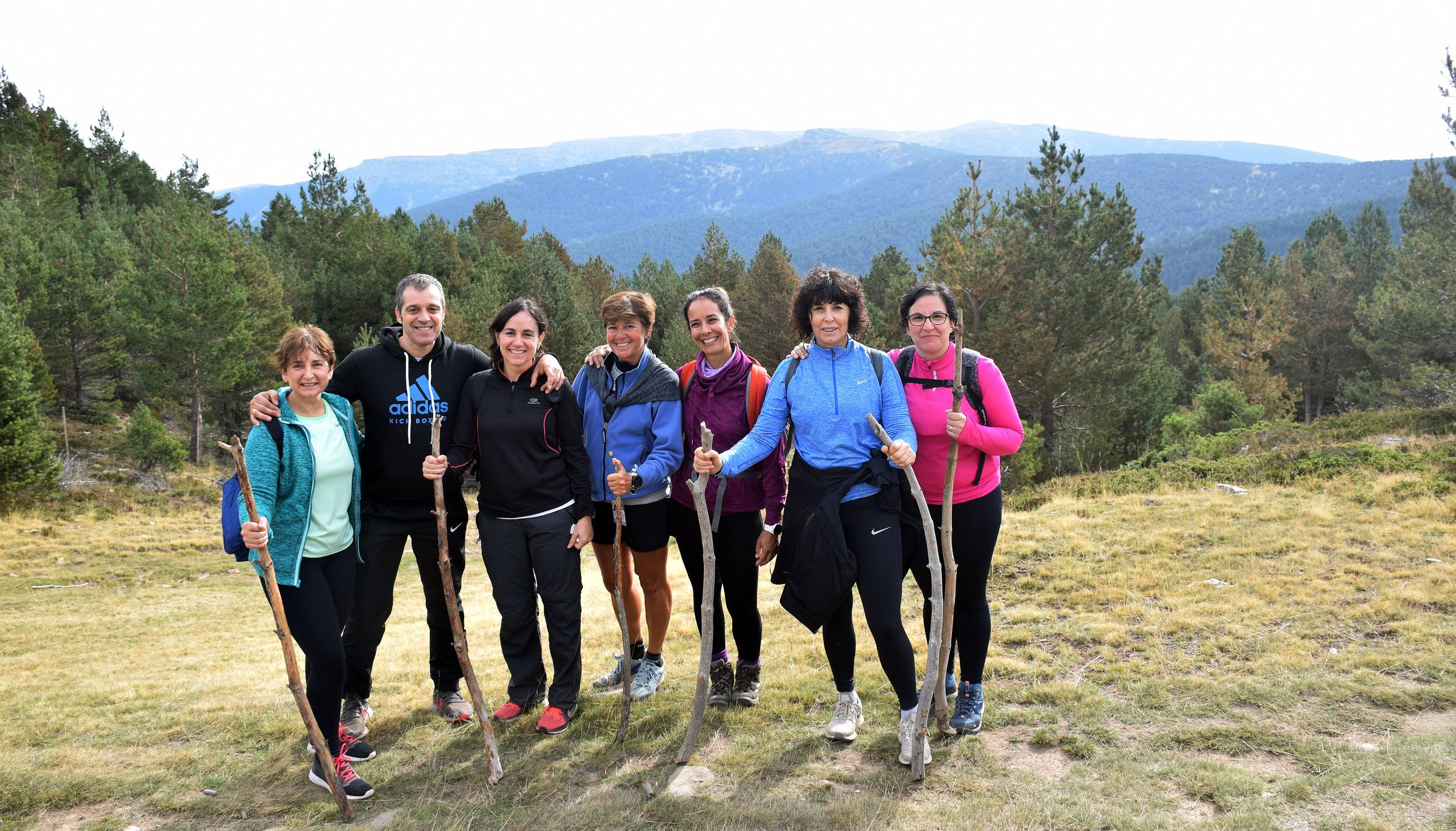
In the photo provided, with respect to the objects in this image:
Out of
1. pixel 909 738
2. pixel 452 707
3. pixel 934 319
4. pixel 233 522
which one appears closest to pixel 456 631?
pixel 452 707

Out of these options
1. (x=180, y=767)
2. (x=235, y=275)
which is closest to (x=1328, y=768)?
(x=180, y=767)

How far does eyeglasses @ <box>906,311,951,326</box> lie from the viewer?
3.89 meters

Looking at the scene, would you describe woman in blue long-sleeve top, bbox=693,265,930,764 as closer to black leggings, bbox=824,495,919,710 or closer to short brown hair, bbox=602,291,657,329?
black leggings, bbox=824,495,919,710

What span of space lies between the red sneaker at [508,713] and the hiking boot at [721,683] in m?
1.05

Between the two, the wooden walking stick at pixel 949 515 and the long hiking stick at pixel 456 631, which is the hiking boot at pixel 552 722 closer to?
the long hiking stick at pixel 456 631

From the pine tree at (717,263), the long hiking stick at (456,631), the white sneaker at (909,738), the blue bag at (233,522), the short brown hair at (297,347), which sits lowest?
the white sneaker at (909,738)

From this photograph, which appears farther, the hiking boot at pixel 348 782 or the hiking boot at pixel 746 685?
the hiking boot at pixel 746 685

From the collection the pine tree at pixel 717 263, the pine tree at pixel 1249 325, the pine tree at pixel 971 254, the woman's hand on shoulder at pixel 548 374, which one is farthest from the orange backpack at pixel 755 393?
the pine tree at pixel 717 263

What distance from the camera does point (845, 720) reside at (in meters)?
4.12

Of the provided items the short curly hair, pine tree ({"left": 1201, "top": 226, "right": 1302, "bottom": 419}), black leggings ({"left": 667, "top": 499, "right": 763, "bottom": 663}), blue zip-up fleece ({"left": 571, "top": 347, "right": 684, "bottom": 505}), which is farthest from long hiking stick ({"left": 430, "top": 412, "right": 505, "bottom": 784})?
pine tree ({"left": 1201, "top": 226, "right": 1302, "bottom": 419})

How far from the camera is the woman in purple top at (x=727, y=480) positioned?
164 inches

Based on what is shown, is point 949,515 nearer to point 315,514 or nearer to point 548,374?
point 548,374

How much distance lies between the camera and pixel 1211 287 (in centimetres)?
4384

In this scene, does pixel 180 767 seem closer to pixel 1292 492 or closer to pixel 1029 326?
pixel 1292 492
